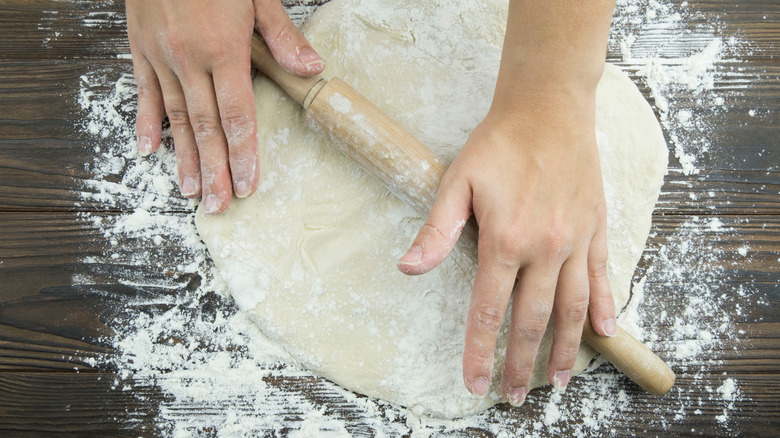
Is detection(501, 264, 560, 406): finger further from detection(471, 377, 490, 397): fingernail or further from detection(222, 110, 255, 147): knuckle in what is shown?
detection(222, 110, 255, 147): knuckle

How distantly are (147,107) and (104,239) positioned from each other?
37 cm

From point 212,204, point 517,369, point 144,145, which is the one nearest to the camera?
point 517,369

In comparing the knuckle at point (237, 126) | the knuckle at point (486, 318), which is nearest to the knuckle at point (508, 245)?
the knuckle at point (486, 318)

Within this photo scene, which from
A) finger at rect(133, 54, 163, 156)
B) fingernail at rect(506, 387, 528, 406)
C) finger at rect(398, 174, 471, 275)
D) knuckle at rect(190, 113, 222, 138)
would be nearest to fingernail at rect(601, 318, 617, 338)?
fingernail at rect(506, 387, 528, 406)

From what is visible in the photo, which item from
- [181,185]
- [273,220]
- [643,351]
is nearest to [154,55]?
[181,185]

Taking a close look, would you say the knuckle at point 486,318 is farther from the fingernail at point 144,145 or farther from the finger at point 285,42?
the fingernail at point 144,145

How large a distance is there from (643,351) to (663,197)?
1.52ft

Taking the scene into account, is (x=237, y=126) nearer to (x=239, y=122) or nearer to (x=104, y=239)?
(x=239, y=122)

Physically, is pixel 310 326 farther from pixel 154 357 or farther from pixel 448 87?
pixel 448 87

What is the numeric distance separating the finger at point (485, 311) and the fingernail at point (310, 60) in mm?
557

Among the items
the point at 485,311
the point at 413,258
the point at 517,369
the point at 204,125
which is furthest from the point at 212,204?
the point at 517,369

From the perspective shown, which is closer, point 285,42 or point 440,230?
point 440,230

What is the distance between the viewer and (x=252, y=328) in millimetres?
1308

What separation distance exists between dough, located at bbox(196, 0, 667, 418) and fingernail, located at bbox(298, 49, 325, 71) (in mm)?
103
